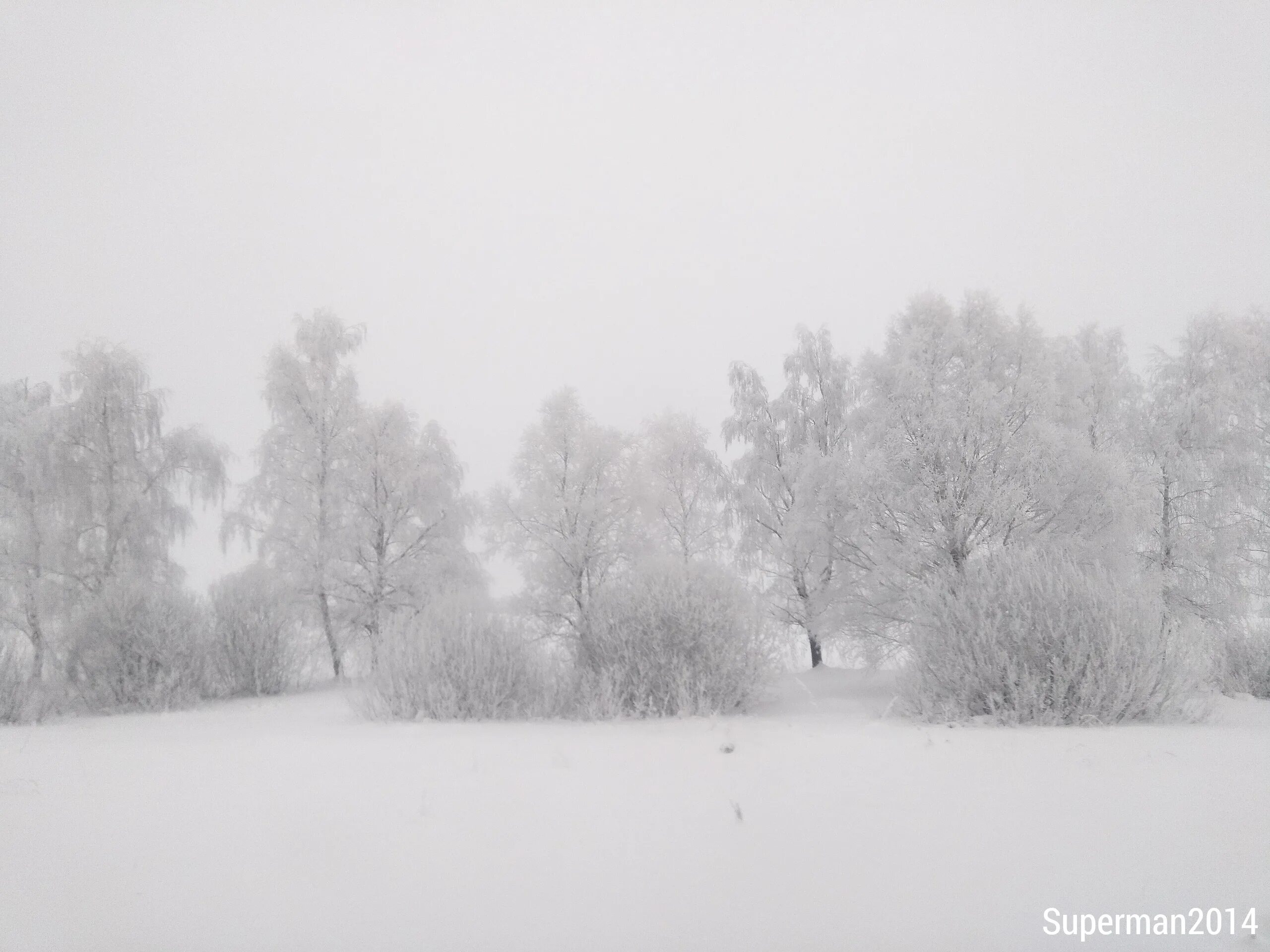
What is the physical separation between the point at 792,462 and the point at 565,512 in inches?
281

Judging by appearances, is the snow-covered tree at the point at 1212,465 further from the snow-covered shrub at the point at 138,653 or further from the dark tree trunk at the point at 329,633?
the snow-covered shrub at the point at 138,653

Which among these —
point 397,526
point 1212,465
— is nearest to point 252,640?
point 397,526

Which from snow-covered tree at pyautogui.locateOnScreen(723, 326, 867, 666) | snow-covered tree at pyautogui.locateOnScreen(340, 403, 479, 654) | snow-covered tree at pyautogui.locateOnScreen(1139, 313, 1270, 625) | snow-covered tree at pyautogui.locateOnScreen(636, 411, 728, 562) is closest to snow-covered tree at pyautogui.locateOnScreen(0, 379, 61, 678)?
snow-covered tree at pyautogui.locateOnScreen(340, 403, 479, 654)

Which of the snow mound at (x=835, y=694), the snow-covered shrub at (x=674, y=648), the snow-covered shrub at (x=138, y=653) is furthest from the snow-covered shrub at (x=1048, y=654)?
the snow-covered shrub at (x=138, y=653)

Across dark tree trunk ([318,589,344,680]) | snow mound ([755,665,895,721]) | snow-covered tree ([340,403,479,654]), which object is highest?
snow-covered tree ([340,403,479,654])

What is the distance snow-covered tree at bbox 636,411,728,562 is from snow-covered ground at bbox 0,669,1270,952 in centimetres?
1490

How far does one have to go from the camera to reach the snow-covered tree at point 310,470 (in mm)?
18234

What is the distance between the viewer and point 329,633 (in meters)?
18.3

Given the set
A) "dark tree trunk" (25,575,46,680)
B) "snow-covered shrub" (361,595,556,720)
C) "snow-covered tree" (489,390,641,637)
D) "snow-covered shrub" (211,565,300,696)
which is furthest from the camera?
"snow-covered tree" (489,390,641,637)

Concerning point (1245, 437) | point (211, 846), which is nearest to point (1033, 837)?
point (211, 846)

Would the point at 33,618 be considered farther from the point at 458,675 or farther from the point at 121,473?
the point at 458,675

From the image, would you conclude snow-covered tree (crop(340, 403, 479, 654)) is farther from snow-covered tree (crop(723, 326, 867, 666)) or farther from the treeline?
snow-covered tree (crop(723, 326, 867, 666))

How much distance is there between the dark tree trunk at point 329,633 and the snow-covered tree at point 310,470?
1.1 inches

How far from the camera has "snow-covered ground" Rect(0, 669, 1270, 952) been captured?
115 inches
